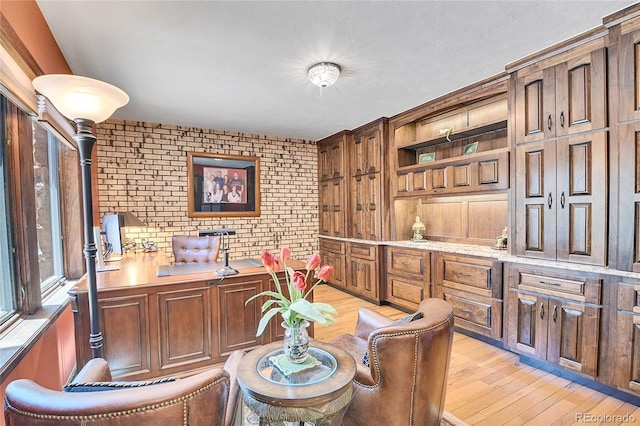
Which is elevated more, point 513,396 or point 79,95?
point 79,95

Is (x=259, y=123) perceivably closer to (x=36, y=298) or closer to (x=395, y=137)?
(x=395, y=137)

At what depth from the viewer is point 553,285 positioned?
7.94ft

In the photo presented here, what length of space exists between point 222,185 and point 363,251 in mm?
2395

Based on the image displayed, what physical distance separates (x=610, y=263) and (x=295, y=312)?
7.62 feet

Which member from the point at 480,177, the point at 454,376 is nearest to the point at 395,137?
the point at 480,177

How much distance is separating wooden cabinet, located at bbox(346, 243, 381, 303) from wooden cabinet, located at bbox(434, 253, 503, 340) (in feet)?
3.18

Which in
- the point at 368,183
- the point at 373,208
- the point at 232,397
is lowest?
the point at 232,397

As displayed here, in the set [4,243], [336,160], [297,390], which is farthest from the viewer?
[336,160]

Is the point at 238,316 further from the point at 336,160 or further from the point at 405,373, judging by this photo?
the point at 336,160

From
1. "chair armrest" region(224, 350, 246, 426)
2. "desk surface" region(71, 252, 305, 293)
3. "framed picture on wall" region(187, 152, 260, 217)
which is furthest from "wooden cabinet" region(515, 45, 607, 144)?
"framed picture on wall" region(187, 152, 260, 217)

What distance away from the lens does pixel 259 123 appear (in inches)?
172

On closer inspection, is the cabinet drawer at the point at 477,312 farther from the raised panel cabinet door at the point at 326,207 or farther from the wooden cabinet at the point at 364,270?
the raised panel cabinet door at the point at 326,207

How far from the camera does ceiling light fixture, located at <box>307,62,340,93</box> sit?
2561mm

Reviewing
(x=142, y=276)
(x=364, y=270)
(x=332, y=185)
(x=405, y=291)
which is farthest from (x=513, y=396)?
(x=332, y=185)
